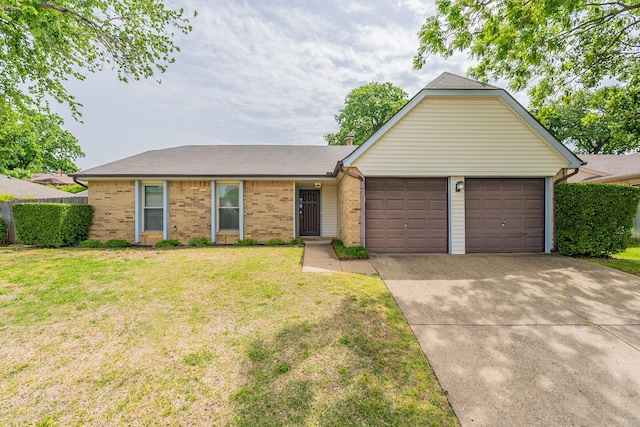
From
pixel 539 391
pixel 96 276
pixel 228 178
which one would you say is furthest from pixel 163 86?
pixel 539 391

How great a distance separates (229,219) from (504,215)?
399 inches

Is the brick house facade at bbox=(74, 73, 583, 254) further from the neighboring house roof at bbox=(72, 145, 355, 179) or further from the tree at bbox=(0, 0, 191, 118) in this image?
the tree at bbox=(0, 0, 191, 118)

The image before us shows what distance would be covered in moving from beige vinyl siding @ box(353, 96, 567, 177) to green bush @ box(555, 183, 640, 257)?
3.50ft

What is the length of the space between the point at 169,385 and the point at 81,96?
1358 centimetres

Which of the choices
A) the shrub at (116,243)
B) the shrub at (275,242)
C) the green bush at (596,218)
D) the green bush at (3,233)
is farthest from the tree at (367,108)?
the green bush at (3,233)

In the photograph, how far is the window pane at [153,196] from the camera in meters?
10.2

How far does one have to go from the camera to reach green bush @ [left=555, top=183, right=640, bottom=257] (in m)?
7.04

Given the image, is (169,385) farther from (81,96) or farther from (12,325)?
(81,96)

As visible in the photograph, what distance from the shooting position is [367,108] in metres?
26.3

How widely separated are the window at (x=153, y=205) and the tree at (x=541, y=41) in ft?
35.4

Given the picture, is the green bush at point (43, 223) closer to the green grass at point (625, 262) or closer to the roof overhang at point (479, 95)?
the roof overhang at point (479, 95)

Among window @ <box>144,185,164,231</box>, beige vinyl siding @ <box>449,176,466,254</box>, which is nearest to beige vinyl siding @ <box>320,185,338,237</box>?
beige vinyl siding @ <box>449,176,466,254</box>

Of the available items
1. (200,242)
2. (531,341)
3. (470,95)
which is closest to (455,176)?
(470,95)

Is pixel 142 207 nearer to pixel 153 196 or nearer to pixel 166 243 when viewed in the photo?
pixel 153 196
